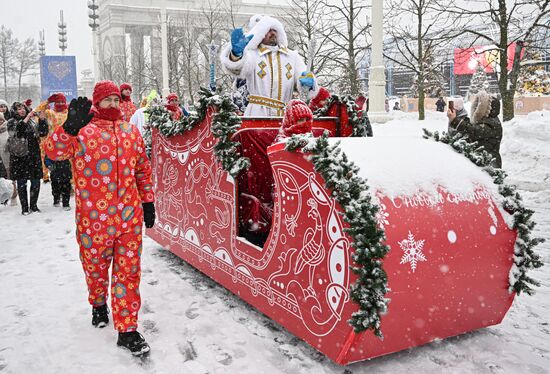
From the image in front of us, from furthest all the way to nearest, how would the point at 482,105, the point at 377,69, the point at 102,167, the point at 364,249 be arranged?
1. the point at 377,69
2. the point at 482,105
3. the point at 102,167
4. the point at 364,249

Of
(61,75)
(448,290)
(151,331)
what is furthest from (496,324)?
(61,75)

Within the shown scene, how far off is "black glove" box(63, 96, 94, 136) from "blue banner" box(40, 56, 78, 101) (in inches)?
861

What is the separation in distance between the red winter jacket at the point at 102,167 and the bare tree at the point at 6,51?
4741 centimetres

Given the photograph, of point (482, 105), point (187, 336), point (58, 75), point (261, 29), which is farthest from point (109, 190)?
point (58, 75)

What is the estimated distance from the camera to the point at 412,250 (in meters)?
2.83

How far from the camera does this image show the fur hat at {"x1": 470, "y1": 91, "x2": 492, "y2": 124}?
22.1 feet

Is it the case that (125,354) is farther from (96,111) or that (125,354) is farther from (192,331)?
(96,111)

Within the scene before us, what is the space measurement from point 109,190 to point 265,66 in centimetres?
217

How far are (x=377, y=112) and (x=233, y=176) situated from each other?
11.8 metres

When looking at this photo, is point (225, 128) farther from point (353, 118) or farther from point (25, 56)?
point (25, 56)

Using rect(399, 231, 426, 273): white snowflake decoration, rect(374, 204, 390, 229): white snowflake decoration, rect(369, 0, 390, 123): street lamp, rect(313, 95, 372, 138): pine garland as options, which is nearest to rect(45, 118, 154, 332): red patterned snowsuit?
rect(374, 204, 390, 229): white snowflake decoration

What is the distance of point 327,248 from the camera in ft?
9.55

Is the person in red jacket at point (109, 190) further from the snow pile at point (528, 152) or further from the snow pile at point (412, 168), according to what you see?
the snow pile at point (528, 152)

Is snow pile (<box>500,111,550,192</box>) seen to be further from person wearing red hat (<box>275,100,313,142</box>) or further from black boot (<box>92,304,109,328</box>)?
black boot (<box>92,304,109,328</box>)
